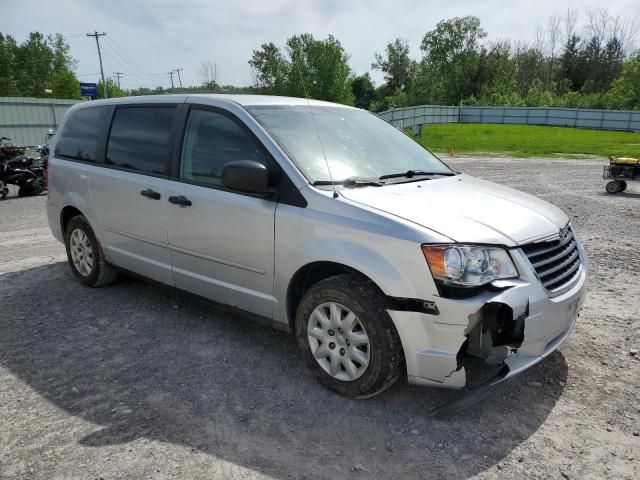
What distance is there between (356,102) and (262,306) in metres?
81.7

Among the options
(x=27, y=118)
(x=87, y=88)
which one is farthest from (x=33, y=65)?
(x=27, y=118)

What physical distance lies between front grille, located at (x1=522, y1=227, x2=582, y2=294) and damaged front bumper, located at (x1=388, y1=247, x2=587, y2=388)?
3.4 inches

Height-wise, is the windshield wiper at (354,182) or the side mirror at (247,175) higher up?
the side mirror at (247,175)

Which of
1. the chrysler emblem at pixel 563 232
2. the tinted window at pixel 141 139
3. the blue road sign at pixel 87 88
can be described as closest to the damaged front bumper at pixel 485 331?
the chrysler emblem at pixel 563 232

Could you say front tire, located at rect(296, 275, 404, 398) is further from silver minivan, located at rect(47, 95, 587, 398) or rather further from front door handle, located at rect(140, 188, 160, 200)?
front door handle, located at rect(140, 188, 160, 200)

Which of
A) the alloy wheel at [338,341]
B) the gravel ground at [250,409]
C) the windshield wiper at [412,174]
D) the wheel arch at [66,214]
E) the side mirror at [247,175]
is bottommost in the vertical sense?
the gravel ground at [250,409]

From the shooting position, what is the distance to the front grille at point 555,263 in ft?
9.78

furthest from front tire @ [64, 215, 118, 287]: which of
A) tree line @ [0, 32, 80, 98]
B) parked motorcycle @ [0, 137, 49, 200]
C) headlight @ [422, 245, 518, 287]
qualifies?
tree line @ [0, 32, 80, 98]

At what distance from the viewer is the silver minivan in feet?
9.25

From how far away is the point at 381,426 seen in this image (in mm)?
2982

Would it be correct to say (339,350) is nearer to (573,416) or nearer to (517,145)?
(573,416)

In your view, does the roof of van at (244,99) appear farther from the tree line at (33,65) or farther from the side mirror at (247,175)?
the tree line at (33,65)

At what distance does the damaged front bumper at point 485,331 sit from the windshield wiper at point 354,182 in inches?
38.0

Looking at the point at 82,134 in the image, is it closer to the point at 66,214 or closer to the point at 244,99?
the point at 66,214
